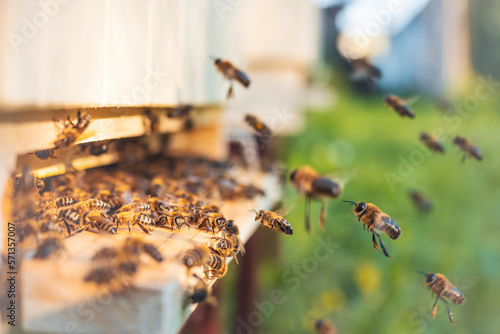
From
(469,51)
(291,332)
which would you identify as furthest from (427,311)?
(469,51)

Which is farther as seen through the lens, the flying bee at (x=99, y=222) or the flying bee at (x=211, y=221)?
the flying bee at (x=211, y=221)

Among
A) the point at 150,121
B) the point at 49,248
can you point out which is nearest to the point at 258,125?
the point at 150,121

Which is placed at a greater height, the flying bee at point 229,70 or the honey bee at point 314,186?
the flying bee at point 229,70

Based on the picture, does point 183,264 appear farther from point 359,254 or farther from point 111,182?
point 359,254

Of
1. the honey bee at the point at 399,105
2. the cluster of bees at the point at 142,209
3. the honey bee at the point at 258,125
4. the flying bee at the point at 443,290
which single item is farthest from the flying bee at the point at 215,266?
the honey bee at the point at 399,105

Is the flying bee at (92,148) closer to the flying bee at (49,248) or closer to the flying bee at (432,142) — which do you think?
the flying bee at (49,248)

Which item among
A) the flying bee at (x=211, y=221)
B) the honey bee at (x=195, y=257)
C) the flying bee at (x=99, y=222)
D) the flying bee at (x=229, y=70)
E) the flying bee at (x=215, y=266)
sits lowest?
the flying bee at (x=211, y=221)
